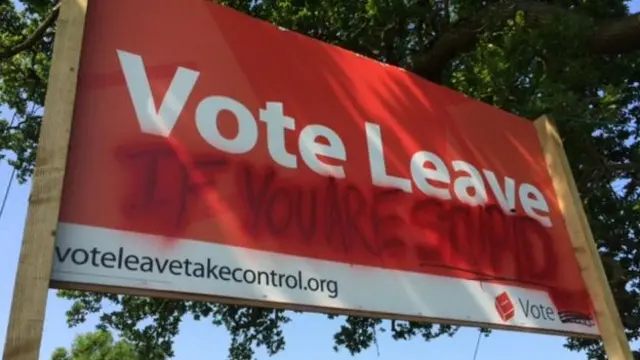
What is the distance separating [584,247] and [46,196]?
10.5ft

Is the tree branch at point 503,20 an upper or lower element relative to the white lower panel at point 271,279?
upper

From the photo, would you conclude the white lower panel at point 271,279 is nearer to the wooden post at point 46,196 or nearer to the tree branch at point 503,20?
the wooden post at point 46,196

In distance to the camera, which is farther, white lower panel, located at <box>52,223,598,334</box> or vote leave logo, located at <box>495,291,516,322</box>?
vote leave logo, located at <box>495,291,516,322</box>

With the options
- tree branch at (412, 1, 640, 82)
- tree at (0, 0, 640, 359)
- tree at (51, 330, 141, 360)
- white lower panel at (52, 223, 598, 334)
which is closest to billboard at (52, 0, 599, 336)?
white lower panel at (52, 223, 598, 334)

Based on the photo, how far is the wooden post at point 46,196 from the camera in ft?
6.82

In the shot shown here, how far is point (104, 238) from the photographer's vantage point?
7.88ft

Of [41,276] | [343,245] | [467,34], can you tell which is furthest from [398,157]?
[467,34]

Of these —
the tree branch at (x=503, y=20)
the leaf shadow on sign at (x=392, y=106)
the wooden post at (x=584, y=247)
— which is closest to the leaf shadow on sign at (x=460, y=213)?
the leaf shadow on sign at (x=392, y=106)

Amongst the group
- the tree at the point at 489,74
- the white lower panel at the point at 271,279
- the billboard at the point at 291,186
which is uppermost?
the tree at the point at 489,74

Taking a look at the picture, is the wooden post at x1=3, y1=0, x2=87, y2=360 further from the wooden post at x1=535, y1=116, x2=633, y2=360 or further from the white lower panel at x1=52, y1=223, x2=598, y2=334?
the wooden post at x1=535, y1=116, x2=633, y2=360

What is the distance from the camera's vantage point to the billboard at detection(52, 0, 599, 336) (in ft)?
8.36

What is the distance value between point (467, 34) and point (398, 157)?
5.07 metres

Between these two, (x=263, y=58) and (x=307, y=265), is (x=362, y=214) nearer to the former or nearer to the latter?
(x=307, y=265)

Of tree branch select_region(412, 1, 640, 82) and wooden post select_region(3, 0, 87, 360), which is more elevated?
tree branch select_region(412, 1, 640, 82)
